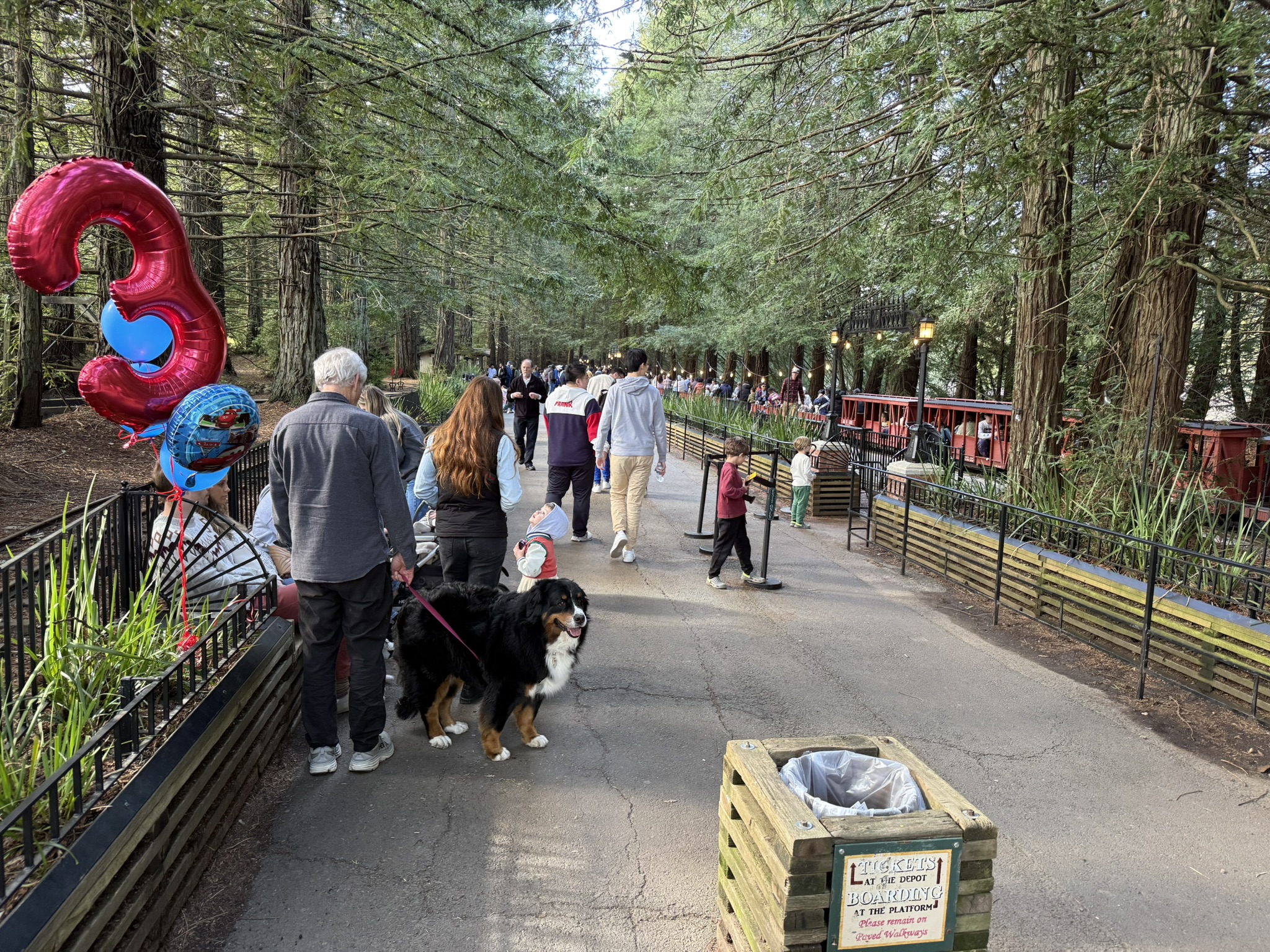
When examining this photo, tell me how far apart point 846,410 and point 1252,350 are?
1111 centimetres

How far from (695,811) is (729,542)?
14.4ft

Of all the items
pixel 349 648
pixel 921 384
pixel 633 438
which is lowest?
pixel 349 648

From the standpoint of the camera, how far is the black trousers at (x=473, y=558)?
18.4ft

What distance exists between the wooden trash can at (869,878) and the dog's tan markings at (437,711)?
2416 mm

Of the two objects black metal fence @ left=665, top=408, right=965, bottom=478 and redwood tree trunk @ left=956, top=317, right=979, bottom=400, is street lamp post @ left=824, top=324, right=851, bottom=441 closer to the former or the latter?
black metal fence @ left=665, top=408, right=965, bottom=478

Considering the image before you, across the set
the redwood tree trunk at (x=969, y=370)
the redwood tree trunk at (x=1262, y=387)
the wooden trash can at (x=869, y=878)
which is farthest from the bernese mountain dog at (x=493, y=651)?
the redwood tree trunk at (x=969, y=370)

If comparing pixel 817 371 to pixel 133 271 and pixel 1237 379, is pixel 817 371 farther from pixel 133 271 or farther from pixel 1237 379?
pixel 133 271

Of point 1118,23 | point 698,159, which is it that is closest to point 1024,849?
point 1118,23

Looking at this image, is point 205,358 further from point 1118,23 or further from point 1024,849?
point 1118,23

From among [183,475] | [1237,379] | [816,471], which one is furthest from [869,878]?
[1237,379]

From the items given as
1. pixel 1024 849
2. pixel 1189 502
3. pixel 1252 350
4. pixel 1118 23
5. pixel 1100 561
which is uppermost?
pixel 1118 23

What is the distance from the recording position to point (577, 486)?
989 cm

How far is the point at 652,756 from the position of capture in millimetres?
4656

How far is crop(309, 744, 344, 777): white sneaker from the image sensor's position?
166 inches
